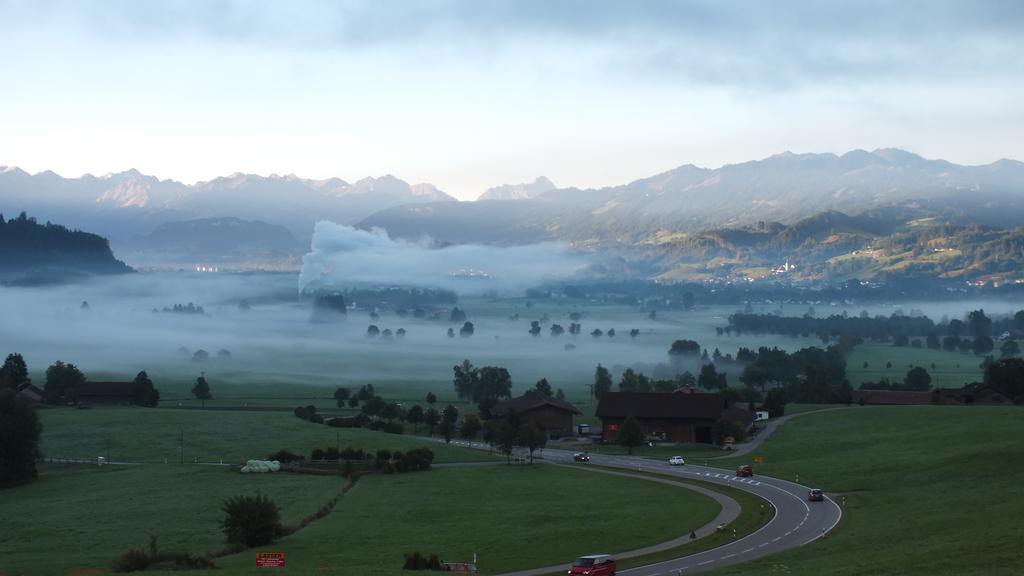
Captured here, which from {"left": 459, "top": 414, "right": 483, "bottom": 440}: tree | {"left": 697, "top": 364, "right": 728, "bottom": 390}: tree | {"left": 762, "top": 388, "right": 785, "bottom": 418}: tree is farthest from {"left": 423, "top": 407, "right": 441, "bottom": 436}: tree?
{"left": 697, "top": 364, "right": 728, "bottom": 390}: tree

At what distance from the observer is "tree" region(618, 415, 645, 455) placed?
3438 inches

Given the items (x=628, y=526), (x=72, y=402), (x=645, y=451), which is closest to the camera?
(x=628, y=526)

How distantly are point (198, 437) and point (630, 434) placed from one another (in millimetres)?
35152

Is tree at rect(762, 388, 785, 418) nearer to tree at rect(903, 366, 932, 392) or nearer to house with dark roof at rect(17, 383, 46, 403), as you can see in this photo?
tree at rect(903, 366, 932, 392)

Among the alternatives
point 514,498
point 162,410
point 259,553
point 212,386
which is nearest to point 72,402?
point 162,410

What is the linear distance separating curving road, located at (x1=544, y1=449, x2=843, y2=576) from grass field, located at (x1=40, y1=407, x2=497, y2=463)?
884 inches

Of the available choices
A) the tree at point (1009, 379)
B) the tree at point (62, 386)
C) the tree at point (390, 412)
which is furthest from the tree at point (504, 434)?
the tree at point (62, 386)

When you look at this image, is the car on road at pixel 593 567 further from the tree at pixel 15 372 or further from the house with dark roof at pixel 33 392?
the tree at pixel 15 372

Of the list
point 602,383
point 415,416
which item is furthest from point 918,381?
point 415,416

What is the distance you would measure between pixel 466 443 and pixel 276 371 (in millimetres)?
72426

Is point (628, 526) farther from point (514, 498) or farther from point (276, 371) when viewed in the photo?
point (276, 371)

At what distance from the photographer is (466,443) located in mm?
98500

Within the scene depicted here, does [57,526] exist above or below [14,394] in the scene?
below

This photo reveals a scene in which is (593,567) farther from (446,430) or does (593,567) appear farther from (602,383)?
(602,383)
